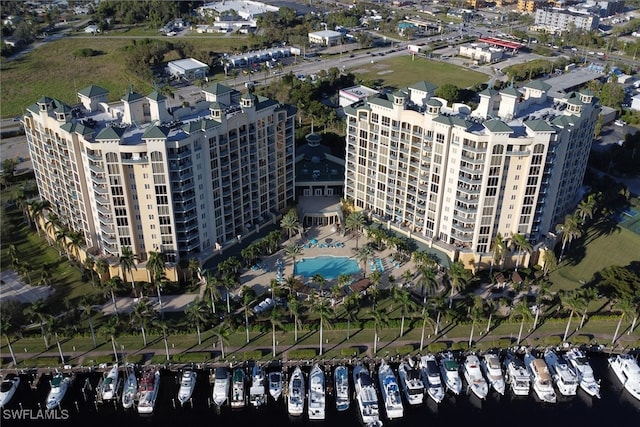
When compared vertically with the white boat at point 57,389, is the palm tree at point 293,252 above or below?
above

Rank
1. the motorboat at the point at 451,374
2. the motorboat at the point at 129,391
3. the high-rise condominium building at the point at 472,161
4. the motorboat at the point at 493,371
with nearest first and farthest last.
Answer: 1. the motorboat at the point at 129,391
2. the motorboat at the point at 451,374
3. the motorboat at the point at 493,371
4. the high-rise condominium building at the point at 472,161

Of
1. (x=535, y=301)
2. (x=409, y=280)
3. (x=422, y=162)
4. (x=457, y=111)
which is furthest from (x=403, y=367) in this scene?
(x=457, y=111)

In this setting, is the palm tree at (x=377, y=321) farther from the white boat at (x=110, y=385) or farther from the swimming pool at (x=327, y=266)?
the white boat at (x=110, y=385)

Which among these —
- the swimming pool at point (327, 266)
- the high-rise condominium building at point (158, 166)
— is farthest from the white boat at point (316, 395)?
the high-rise condominium building at point (158, 166)

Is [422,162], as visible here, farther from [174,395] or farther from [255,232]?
[174,395]

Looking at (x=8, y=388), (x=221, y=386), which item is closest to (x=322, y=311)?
(x=221, y=386)

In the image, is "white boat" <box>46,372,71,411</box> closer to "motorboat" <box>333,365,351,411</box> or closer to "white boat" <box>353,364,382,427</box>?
"motorboat" <box>333,365,351,411</box>
